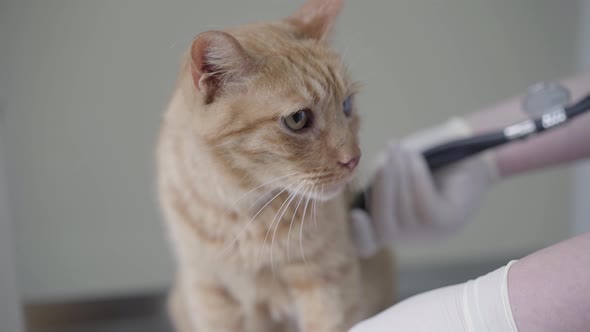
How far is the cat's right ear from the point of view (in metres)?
0.67

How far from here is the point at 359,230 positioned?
1000 millimetres

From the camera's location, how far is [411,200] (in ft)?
3.43

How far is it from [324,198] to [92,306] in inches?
42.3

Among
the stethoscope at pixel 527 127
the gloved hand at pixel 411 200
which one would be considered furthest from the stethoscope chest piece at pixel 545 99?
the gloved hand at pixel 411 200

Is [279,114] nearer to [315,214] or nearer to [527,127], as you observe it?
[315,214]

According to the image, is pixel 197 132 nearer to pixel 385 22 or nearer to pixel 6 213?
pixel 6 213

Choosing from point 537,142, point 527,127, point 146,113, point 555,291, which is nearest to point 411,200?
point 527,127

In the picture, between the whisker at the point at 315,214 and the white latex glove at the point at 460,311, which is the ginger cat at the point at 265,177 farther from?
the white latex glove at the point at 460,311

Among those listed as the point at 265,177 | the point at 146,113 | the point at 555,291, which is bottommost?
the point at 555,291

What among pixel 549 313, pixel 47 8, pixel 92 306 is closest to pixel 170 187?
pixel 47 8

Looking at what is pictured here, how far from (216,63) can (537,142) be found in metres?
0.78

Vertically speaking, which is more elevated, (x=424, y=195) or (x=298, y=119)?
(x=298, y=119)

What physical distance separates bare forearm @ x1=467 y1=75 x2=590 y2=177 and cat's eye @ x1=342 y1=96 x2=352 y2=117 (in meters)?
0.44

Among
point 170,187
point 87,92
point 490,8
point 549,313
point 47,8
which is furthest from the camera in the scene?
point 490,8
